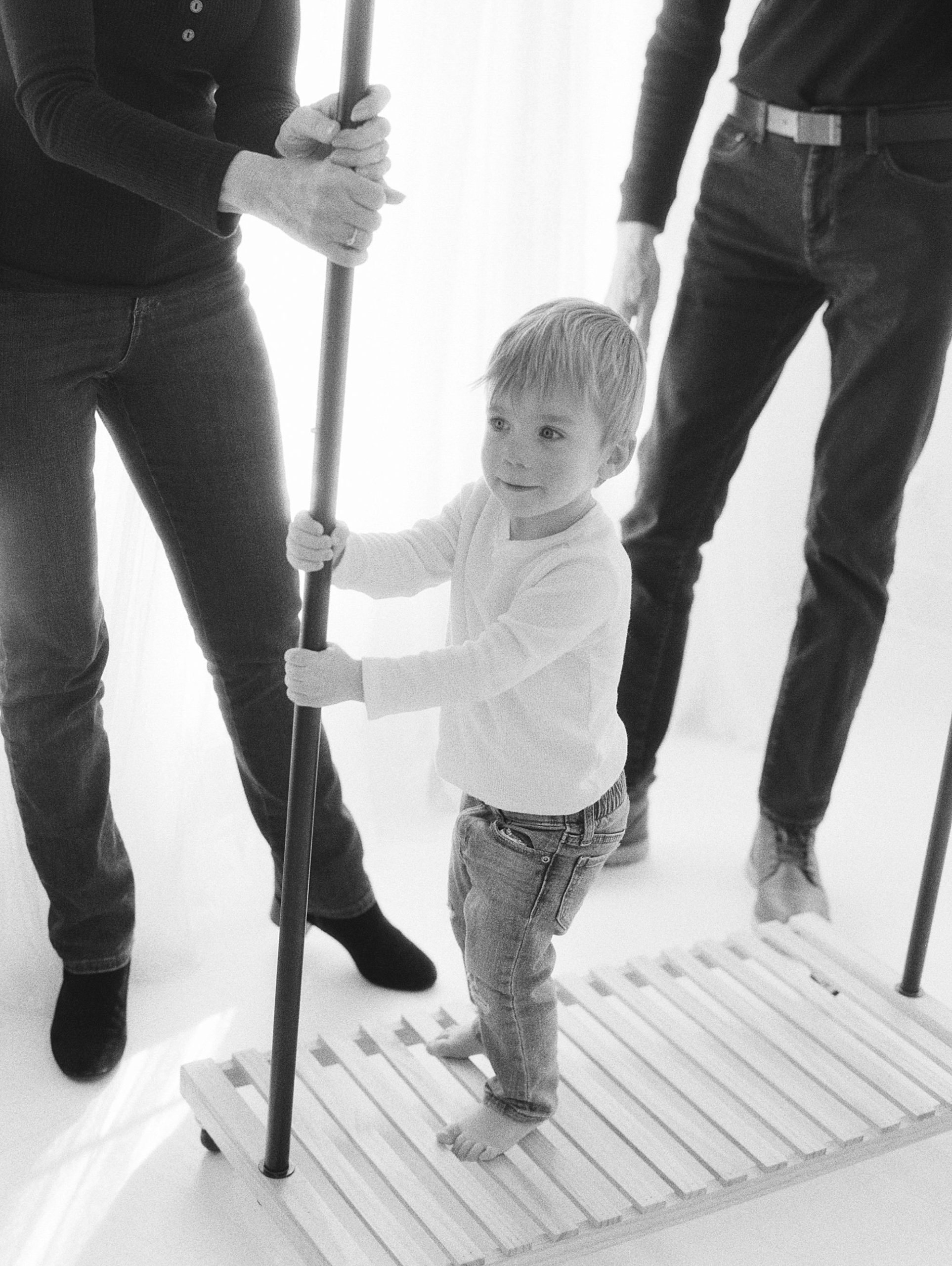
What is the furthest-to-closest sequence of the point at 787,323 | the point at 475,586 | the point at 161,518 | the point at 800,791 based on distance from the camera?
1. the point at 800,791
2. the point at 787,323
3. the point at 161,518
4. the point at 475,586

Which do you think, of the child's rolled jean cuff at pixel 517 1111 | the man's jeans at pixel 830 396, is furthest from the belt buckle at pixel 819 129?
the child's rolled jean cuff at pixel 517 1111

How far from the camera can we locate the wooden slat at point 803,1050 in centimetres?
167

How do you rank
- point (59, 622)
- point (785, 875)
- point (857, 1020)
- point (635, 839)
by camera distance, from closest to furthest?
point (59, 622)
point (857, 1020)
point (785, 875)
point (635, 839)

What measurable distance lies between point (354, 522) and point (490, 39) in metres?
0.76

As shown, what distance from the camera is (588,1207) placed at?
148 cm

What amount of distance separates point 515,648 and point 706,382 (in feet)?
2.89

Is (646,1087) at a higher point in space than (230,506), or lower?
lower

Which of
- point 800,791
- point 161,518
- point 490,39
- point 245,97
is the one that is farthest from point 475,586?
point 490,39

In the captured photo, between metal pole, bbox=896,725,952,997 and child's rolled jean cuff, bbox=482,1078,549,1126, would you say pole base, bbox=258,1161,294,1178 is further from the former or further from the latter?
metal pole, bbox=896,725,952,997

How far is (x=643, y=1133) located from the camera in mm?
1604

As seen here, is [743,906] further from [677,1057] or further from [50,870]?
[50,870]

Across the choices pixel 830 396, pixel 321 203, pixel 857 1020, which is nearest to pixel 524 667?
pixel 321 203

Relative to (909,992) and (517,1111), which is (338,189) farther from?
(909,992)

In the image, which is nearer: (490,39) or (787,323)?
(787,323)
